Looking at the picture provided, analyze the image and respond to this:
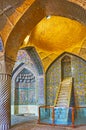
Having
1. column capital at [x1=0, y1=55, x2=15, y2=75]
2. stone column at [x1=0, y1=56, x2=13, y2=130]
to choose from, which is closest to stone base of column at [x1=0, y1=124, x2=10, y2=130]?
stone column at [x1=0, y1=56, x2=13, y2=130]

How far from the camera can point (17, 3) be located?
5.71 meters

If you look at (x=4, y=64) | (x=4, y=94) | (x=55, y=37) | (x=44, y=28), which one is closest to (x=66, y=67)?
(x=55, y=37)

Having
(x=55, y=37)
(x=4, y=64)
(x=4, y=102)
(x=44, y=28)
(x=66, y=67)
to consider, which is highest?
(x=44, y=28)

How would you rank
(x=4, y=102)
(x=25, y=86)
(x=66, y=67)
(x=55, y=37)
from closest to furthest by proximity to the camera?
1. (x=4, y=102)
2. (x=55, y=37)
3. (x=66, y=67)
4. (x=25, y=86)

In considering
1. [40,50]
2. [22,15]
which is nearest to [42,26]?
[40,50]

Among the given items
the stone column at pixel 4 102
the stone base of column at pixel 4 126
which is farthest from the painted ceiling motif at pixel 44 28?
the stone base of column at pixel 4 126

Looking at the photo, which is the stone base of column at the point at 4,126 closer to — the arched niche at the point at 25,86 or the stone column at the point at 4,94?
the stone column at the point at 4,94

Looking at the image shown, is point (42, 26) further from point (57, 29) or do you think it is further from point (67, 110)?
point (67, 110)

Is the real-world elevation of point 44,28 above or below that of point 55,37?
above

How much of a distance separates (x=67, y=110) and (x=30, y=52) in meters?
4.71

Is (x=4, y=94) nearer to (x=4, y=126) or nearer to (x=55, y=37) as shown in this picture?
(x=4, y=126)

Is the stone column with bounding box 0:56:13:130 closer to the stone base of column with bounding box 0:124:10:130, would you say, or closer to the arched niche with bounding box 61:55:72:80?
the stone base of column with bounding box 0:124:10:130

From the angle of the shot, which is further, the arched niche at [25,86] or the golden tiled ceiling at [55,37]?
the arched niche at [25,86]

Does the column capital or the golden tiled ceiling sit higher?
the golden tiled ceiling
